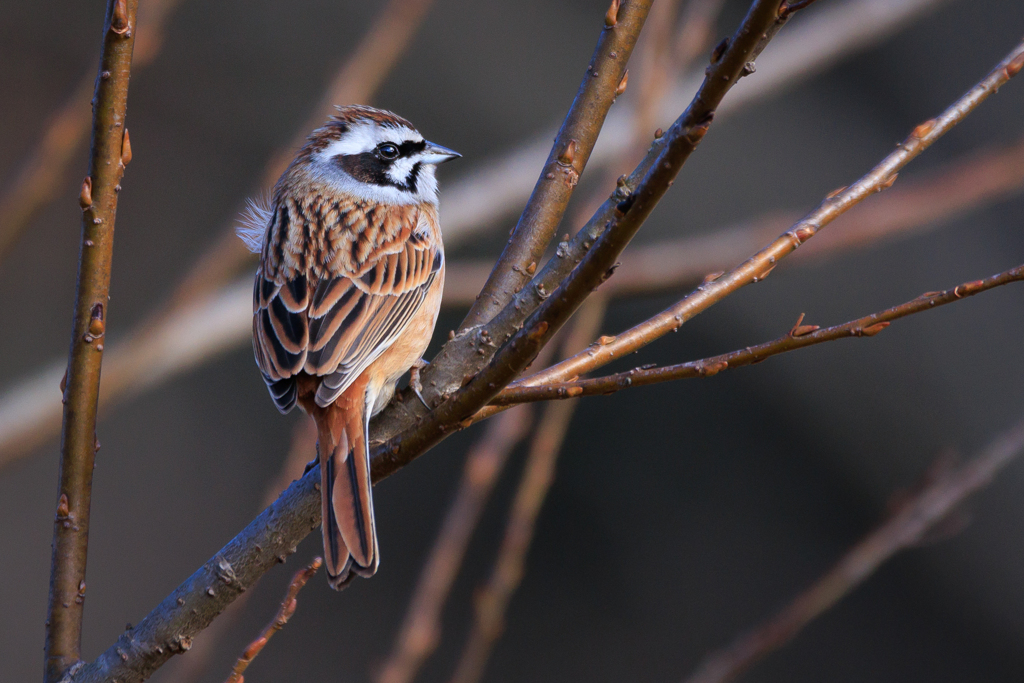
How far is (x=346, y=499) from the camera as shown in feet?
8.25

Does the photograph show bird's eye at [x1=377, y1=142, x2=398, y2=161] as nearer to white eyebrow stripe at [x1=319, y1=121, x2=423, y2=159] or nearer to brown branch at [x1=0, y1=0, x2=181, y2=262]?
white eyebrow stripe at [x1=319, y1=121, x2=423, y2=159]

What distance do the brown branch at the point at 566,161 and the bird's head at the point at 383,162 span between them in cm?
125

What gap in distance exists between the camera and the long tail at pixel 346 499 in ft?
7.93

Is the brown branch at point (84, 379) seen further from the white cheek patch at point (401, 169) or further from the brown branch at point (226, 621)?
the white cheek patch at point (401, 169)

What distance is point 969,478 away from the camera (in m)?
2.71

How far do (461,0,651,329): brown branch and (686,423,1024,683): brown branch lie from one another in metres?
1.09

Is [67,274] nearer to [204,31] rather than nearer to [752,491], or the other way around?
[204,31]

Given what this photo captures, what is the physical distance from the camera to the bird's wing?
3027mm

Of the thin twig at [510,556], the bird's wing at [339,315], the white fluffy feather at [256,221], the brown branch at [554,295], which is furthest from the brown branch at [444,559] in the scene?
the white fluffy feather at [256,221]

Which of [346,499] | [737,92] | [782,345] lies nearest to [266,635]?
[346,499]

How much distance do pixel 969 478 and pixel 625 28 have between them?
1551 mm

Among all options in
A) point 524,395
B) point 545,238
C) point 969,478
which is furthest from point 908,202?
point 524,395

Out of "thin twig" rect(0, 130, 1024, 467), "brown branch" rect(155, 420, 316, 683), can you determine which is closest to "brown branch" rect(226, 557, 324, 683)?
"brown branch" rect(155, 420, 316, 683)

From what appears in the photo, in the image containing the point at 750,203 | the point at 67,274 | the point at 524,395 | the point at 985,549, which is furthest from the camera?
the point at 67,274
